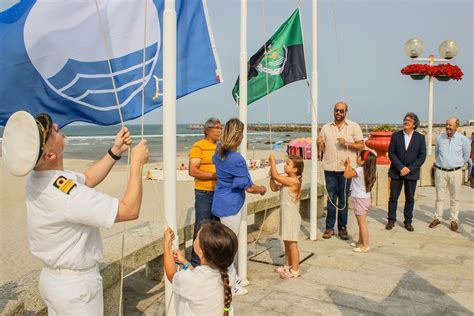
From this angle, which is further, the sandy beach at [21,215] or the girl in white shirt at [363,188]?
the sandy beach at [21,215]

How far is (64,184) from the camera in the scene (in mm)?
2197

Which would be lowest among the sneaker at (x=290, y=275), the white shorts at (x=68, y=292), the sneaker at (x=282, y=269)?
the sneaker at (x=290, y=275)

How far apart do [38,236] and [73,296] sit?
0.36 metres

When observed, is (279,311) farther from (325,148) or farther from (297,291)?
(325,148)

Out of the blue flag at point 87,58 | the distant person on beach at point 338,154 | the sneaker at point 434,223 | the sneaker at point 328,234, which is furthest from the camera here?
the sneaker at point 434,223

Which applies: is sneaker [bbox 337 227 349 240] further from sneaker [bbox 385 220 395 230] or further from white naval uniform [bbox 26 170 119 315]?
white naval uniform [bbox 26 170 119 315]

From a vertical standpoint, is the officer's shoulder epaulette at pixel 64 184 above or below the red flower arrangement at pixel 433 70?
below

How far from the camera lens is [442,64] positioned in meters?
12.8

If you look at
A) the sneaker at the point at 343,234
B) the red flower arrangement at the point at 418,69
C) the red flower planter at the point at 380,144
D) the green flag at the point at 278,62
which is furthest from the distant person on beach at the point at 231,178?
the red flower arrangement at the point at 418,69

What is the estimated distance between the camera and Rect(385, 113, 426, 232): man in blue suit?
7098mm

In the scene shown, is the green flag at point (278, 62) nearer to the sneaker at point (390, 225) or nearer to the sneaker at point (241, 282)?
the sneaker at point (241, 282)

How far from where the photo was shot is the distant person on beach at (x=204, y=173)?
450cm

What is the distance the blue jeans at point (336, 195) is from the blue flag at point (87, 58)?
10.8ft

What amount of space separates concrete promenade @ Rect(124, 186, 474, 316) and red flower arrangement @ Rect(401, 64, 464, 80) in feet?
23.4
